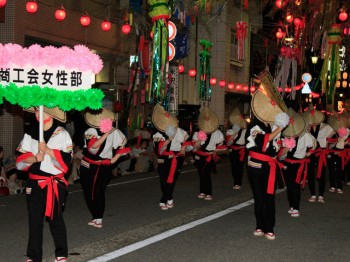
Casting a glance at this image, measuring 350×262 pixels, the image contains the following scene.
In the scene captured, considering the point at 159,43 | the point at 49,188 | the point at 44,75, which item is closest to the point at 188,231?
the point at 49,188

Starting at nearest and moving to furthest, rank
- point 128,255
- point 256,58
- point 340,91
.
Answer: point 128,255 → point 256,58 → point 340,91

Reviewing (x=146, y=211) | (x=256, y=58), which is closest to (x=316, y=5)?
(x=146, y=211)

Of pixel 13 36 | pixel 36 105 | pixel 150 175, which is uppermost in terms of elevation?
pixel 13 36

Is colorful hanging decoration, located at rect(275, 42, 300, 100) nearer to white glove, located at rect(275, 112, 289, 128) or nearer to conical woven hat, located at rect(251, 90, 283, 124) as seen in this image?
conical woven hat, located at rect(251, 90, 283, 124)

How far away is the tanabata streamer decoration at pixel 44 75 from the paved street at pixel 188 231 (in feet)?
6.56

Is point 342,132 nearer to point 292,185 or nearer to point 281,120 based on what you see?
point 292,185

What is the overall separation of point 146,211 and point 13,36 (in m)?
8.40

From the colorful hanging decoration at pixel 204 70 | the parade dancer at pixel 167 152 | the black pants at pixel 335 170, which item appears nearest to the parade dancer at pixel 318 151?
the black pants at pixel 335 170

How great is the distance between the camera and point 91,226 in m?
9.22

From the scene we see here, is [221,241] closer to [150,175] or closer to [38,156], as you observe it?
[38,156]

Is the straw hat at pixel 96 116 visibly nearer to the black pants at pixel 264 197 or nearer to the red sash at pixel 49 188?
the black pants at pixel 264 197

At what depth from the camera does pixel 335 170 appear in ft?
46.4

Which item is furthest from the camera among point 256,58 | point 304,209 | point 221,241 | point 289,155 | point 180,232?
point 256,58

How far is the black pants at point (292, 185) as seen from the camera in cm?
1055
